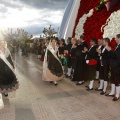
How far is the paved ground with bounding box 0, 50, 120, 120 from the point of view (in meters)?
5.23

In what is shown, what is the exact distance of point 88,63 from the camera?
7609 millimetres

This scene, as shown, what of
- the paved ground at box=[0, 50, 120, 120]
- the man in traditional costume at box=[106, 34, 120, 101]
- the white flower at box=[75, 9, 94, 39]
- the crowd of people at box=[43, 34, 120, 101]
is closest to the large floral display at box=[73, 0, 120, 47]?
the white flower at box=[75, 9, 94, 39]

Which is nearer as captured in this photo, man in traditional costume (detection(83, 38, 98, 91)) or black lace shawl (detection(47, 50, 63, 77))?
man in traditional costume (detection(83, 38, 98, 91))

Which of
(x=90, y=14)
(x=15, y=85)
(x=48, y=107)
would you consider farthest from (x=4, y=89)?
(x=90, y=14)

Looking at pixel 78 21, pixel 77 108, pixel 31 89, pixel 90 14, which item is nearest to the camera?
pixel 77 108

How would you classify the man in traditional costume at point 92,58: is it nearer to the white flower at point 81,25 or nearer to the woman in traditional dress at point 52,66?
the woman in traditional dress at point 52,66

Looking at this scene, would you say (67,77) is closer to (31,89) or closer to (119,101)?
(31,89)

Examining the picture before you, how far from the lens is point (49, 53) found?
8719 millimetres

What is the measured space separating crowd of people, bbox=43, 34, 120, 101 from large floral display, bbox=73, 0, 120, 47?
96.7 inches

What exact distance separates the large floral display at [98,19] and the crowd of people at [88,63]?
8.06ft

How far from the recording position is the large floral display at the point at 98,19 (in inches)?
438

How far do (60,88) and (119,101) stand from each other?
249 cm

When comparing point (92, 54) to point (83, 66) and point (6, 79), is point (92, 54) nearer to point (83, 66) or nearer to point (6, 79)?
point (83, 66)

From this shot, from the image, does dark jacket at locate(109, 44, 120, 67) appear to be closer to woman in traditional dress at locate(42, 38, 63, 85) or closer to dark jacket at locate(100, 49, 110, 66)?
dark jacket at locate(100, 49, 110, 66)
